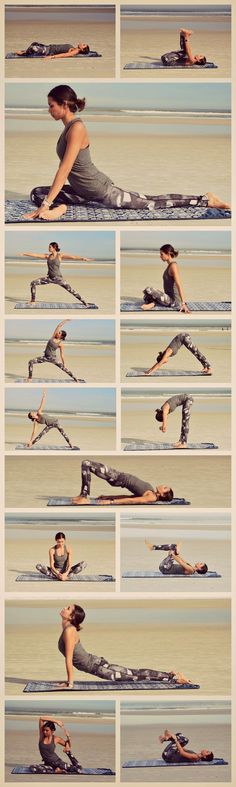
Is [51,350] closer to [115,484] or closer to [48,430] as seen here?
[48,430]

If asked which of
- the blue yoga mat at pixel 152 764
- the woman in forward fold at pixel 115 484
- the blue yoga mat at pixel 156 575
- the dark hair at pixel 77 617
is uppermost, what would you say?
the woman in forward fold at pixel 115 484

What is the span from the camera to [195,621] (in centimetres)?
394

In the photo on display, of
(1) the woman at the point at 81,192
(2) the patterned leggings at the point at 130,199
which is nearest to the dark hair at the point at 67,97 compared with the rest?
(1) the woman at the point at 81,192

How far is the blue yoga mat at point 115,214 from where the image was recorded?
3.93 m

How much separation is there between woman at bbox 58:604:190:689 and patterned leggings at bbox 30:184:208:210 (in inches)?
49.8

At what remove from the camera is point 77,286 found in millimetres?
3932

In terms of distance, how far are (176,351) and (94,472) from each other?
0.46 meters

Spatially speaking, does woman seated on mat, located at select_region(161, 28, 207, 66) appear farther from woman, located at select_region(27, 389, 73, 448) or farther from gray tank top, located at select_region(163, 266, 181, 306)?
woman, located at select_region(27, 389, 73, 448)

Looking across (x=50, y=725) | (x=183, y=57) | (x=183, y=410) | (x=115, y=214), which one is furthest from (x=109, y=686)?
(x=183, y=57)

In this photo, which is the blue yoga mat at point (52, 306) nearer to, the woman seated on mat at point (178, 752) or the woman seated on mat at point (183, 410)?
the woman seated on mat at point (183, 410)

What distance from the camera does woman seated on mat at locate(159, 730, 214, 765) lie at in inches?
155

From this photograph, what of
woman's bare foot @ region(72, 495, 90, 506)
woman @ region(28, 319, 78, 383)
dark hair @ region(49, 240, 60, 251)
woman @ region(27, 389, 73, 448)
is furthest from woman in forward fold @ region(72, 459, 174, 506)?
dark hair @ region(49, 240, 60, 251)

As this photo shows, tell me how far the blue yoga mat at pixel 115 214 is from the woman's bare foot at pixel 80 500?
0.87 m

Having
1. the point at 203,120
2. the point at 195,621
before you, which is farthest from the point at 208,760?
the point at 203,120
